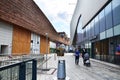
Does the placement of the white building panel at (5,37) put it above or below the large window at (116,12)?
below

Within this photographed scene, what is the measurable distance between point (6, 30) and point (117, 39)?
1173cm

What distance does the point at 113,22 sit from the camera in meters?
18.3

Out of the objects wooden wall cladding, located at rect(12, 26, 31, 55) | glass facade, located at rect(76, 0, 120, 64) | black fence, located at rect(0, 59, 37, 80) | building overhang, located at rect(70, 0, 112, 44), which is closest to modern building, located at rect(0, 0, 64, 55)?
wooden wall cladding, located at rect(12, 26, 31, 55)

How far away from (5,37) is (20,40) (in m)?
4.35

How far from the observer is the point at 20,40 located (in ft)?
79.6

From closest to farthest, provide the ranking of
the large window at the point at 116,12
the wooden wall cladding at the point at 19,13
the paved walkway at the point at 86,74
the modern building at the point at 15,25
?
the paved walkway at the point at 86,74
the large window at the point at 116,12
the wooden wall cladding at the point at 19,13
the modern building at the point at 15,25

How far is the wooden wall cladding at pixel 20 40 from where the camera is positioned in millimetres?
22400

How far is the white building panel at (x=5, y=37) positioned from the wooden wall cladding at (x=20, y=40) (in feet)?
3.20

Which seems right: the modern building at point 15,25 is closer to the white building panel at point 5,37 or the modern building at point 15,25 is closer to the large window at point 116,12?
the white building panel at point 5,37

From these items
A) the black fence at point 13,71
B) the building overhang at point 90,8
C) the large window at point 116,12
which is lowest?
the black fence at point 13,71

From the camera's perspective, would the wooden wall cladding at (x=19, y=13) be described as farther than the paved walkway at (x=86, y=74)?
Yes

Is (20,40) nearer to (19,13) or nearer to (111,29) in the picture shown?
(19,13)

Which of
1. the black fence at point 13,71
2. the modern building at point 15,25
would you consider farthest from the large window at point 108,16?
the black fence at point 13,71

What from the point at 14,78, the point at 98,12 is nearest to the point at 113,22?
the point at 98,12
